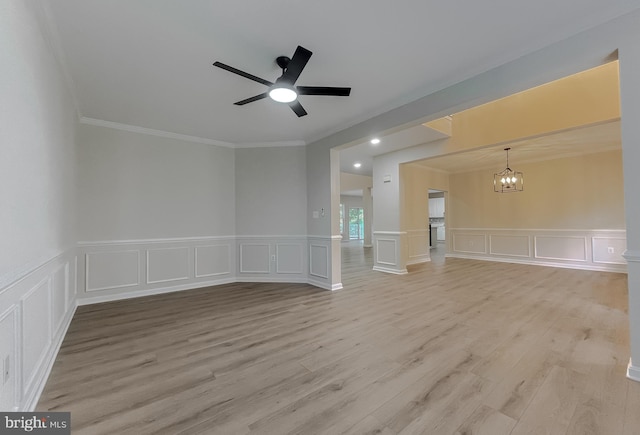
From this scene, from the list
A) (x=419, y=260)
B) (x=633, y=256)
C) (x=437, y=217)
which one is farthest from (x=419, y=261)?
(x=437, y=217)

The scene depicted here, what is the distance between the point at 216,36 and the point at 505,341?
369cm

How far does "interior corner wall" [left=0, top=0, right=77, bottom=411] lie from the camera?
132cm

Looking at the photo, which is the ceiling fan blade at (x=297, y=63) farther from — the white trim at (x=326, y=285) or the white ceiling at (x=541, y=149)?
the white ceiling at (x=541, y=149)

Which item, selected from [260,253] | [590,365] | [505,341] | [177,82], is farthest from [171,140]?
[590,365]

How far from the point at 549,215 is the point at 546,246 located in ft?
2.55

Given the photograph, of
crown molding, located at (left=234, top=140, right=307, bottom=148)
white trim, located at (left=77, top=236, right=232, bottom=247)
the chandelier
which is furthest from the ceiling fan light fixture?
the chandelier

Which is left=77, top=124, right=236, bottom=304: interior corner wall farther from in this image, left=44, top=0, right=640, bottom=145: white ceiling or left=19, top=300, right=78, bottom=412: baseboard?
left=19, top=300, right=78, bottom=412: baseboard

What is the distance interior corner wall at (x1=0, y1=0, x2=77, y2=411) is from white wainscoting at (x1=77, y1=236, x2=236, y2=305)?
1.43m

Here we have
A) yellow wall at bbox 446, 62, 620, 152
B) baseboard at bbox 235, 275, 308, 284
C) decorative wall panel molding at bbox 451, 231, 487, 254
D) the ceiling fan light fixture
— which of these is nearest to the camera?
the ceiling fan light fixture

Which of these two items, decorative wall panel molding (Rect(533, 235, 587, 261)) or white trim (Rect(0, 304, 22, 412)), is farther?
decorative wall panel molding (Rect(533, 235, 587, 261))

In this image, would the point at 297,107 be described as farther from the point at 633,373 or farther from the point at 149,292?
the point at 149,292

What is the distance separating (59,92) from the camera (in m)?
2.46

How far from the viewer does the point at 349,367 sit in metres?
2.08

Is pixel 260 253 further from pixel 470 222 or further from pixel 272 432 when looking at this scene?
pixel 470 222
